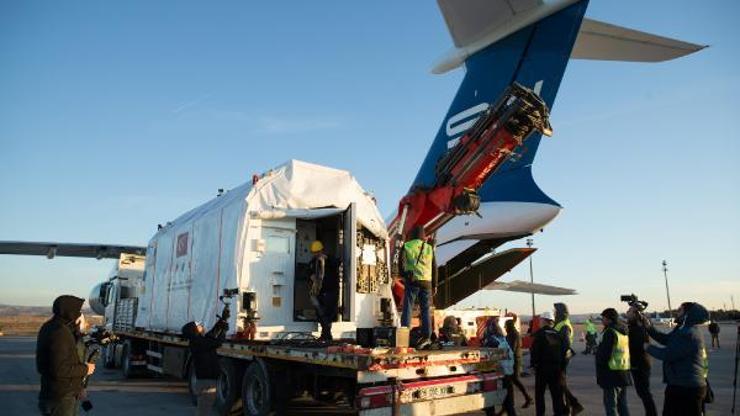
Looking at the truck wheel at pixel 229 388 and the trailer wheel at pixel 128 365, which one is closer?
the truck wheel at pixel 229 388

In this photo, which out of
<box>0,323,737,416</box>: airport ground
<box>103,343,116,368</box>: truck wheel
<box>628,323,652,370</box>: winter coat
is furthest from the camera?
<box>103,343,116,368</box>: truck wheel

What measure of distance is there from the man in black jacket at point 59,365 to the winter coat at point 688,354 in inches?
227

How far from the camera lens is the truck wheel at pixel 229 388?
7770 millimetres

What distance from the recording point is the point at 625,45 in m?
15.7

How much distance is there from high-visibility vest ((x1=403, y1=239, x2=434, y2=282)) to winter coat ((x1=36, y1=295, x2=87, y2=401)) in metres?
3.95

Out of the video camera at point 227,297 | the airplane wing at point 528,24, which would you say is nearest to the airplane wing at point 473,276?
the airplane wing at point 528,24

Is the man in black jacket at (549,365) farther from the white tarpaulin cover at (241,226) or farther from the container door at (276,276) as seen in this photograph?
the container door at (276,276)

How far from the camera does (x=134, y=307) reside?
1488cm

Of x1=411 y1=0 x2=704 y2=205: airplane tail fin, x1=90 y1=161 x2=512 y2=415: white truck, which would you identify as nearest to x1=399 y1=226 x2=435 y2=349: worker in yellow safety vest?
x1=90 y1=161 x2=512 y2=415: white truck

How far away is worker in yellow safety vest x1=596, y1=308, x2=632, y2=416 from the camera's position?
6730 millimetres

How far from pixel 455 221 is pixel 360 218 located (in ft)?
21.1

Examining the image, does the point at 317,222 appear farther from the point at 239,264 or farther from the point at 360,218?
the point at 239,264

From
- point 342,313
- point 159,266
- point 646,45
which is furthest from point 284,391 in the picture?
point 646,45

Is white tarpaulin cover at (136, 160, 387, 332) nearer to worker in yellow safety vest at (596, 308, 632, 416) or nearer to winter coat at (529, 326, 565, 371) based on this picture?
winter coat at (529, 326, 565, 371)
